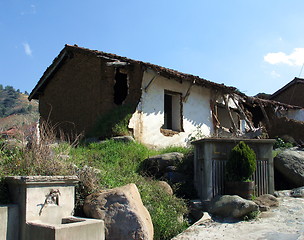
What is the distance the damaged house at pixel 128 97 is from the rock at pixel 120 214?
262 inches

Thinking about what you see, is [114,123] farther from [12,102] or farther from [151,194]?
[12,102]

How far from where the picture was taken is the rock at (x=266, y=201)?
26.6 feet

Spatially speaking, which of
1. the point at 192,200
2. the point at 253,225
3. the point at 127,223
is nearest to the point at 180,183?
the point at 192,200

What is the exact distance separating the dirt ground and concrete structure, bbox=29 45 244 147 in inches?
245

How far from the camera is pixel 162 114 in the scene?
14.0 metres

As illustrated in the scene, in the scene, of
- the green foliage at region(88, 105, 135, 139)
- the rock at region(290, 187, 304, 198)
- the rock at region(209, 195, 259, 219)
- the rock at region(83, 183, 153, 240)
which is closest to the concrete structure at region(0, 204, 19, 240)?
the rock at region(83, 183, 153, 240)

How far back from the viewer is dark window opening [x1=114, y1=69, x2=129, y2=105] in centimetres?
1436

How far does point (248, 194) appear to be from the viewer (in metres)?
8.31

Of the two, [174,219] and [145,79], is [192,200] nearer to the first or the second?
[174,219]

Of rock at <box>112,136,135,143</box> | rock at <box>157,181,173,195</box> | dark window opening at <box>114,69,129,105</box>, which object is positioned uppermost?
dark window opening at <box>114,69,129,105</box>

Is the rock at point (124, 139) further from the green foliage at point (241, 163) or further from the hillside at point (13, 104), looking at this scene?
the hillside at point (13, 104)

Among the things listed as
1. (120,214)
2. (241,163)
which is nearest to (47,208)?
(120,214)

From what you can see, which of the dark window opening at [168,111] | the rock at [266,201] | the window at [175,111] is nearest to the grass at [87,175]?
the rock at [266,201]

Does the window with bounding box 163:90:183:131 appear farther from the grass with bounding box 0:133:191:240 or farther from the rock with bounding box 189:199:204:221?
the rock with bounding box 189:199:204:221
